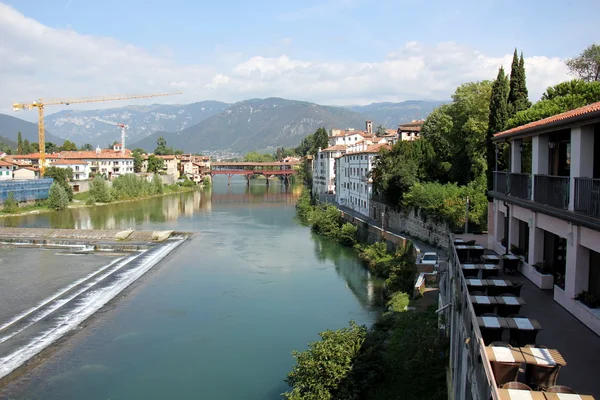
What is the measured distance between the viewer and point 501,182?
12.2 meters

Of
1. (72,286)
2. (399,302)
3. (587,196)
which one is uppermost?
(587,196)

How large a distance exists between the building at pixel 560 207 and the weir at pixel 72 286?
13708 millimetres

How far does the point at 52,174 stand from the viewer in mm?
63375

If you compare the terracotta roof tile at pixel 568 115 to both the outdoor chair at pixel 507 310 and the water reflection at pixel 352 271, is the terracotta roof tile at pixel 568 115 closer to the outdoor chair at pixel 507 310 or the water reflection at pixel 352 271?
the outdoor chair at pixel 507 310

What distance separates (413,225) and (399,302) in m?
11.8

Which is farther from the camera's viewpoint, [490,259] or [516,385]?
[490,259]

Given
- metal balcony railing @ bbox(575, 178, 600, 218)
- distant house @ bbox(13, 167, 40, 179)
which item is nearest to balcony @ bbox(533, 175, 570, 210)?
metal balcony railing @ bbox(575, 178, 600, 218)

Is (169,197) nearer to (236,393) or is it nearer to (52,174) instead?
(52,174)

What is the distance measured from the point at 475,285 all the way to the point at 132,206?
189 ft

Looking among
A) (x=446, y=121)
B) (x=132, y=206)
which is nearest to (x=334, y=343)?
(x=446, y=121)

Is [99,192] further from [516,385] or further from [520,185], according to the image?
[516,385]

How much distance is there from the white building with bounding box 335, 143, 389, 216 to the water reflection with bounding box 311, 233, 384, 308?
6.08m

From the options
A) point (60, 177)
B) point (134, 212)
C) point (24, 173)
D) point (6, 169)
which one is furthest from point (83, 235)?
point (6, 169)

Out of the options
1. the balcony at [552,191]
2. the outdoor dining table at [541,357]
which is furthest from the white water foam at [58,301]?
the outdoor dining table at [541,357]
